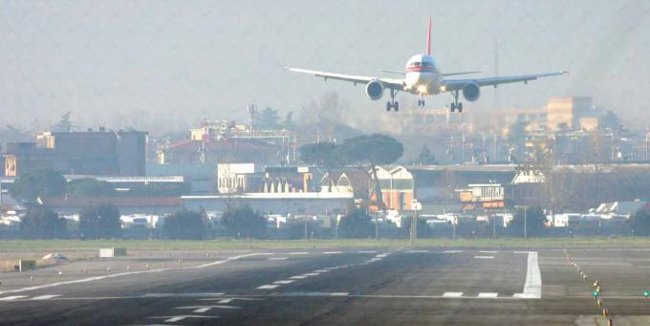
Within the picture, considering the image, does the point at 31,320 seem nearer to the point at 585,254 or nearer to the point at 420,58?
the point at 585,254

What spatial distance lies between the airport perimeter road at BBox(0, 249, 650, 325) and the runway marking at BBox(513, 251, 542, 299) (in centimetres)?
4

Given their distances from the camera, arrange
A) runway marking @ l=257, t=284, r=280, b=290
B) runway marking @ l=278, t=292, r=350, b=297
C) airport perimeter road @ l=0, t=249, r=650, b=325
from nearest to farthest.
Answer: airport perimeter road @ l=0, t=249, r=650, b=325 < runway marking @ l=278, t=292, r=350, b=297 < runway marking @ l=257, t=284, r=280, b=290

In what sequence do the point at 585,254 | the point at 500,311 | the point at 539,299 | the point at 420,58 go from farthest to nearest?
the point at 420,58, the point at 585,254, the point at 539,299, the point at 500,311

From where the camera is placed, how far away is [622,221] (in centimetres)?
13038

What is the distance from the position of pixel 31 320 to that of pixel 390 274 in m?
28.0

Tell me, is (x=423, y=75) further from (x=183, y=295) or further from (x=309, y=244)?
(x=183, y=295)

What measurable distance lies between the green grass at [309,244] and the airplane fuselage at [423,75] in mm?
12426

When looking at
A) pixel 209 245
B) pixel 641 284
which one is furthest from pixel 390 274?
pixel 209 245

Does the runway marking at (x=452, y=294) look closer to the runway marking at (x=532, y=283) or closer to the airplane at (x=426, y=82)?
the runway marking at (x=532, y=283)

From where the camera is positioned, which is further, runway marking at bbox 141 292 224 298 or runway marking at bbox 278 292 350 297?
runway marking at bbox 278 292 350 297

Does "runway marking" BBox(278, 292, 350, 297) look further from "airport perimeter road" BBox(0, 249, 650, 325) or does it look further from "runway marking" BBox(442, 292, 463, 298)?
"runway marking" BBox(442, 292, 463, 298)

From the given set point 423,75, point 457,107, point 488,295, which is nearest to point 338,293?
point 488,295

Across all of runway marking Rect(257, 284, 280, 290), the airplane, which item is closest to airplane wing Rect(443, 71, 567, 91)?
the airplane

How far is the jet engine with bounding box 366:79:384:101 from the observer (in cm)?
10550
